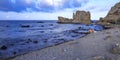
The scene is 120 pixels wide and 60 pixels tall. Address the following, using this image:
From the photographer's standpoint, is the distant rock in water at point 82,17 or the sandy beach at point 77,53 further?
the distant rock in water at point 82,17

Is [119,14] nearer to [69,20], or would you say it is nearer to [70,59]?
[69,20]

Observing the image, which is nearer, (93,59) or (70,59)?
(93,59)

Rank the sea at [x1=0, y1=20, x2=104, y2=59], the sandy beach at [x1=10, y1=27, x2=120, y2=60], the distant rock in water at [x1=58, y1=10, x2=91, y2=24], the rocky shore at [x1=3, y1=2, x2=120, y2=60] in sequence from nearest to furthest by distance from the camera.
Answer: the sandy beach at [x1=10, y1=27, x2=120, y2=60] → the rocky shore at [x1=3, y1=2, x2=120, y2=60] → the sea at [x1=0, y1=20, x2=104, y2=59] → the distant rock in water at [x1=58, y1=10, x2=91, y2=24]

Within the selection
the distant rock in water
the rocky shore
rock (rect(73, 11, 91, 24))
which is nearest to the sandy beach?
the rocky shore

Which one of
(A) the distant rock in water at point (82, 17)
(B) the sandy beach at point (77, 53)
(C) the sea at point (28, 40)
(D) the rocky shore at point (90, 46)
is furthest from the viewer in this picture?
(A) the distant rock in water at point (82, 17)

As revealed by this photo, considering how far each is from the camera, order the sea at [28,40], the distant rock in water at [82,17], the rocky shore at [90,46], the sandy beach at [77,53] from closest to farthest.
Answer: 1. the sandy beach at [77,53]
2. the rocky shore at [90,46]
3. the sea at [28,40]
4. the distant rock in water at [82,17]

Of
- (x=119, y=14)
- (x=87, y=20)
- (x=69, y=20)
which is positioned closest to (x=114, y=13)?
(x=119, y=14)

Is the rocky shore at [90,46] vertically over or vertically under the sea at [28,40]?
over

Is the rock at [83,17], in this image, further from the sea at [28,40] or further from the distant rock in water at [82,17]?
the sea at [28,40]

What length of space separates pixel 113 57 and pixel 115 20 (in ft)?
266

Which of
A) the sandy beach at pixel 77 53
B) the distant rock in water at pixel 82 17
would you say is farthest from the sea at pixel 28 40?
the distant rock in water at pixel 82 17

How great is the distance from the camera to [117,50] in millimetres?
12547

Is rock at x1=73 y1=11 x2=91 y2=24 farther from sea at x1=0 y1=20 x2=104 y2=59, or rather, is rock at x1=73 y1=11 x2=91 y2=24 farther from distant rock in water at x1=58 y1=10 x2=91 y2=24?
sea at x1=0 y1=20 x2=104 y2=59

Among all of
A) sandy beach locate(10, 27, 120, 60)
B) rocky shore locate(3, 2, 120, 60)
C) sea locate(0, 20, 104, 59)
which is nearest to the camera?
sandy beach locate(10, 27, 120, 60)
